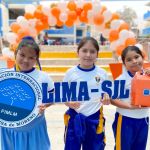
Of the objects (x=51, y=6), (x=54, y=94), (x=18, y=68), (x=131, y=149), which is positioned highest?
(x=51, y=6)

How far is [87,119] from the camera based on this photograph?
7.70 feet

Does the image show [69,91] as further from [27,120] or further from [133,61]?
[133,61]

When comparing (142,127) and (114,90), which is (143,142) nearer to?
(142,127)

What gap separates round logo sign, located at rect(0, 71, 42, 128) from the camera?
7.18ft

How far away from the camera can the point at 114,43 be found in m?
4.22

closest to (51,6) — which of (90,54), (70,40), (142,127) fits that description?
(90,54)

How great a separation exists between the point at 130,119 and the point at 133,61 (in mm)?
466

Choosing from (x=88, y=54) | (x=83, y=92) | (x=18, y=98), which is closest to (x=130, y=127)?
(x=83, y=92)

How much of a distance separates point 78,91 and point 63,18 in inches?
92.3

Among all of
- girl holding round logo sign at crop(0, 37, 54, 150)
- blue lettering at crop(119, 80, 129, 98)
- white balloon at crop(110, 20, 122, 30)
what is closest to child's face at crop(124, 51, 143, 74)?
blue lettering at crop(119, 80, 129, 98)

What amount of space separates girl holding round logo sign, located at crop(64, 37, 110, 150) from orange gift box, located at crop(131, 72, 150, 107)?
0.87 ft

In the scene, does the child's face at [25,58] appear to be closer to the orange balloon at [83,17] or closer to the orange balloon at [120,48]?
the orange balloon at [120,48]

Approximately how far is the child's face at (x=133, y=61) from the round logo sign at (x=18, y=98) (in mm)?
760

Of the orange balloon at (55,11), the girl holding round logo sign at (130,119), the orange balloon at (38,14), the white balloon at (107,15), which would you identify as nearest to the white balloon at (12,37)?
the orange balloon at (38,14)
